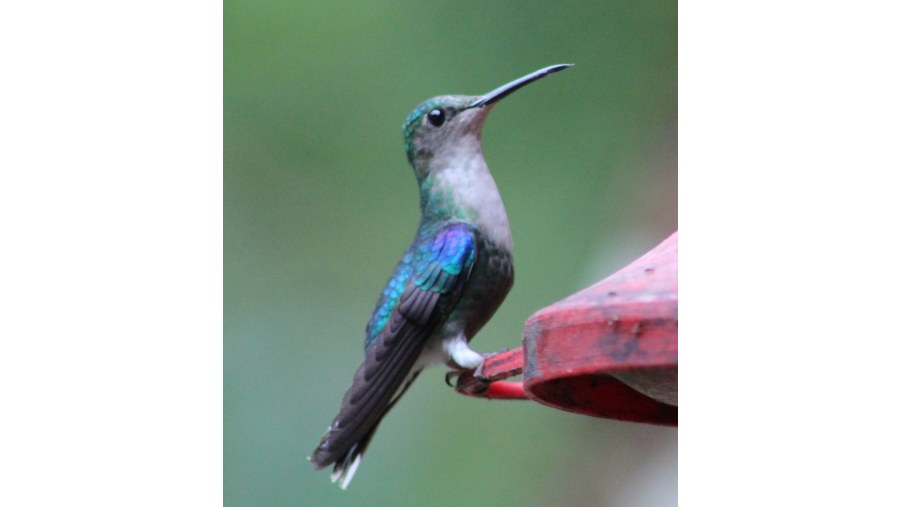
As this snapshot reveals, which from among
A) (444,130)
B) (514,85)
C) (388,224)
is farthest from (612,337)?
(388,224)

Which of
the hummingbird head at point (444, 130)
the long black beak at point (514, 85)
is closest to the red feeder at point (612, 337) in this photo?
the long black beak at point (514, 85)

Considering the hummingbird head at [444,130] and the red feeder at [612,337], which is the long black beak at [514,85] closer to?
the hummingbird head at [444,130]

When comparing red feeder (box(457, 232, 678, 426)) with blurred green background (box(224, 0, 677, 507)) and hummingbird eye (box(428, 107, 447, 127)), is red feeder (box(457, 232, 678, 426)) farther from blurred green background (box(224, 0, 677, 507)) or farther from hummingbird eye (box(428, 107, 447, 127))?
hummingbird eye (box(428, 107, 447, 127))

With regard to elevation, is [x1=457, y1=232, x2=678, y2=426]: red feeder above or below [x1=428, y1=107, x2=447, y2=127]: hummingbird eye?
below

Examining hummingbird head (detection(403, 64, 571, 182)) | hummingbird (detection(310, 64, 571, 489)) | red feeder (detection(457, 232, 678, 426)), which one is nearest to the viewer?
red feeder (detection(457, 232, 678, 426))

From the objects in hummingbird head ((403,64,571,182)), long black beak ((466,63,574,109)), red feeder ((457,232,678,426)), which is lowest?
red feeder ((457,232,678,426))

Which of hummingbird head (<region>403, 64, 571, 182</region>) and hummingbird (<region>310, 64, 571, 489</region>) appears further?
hummingbird head (<region>403, 64, 571, 182</region>)

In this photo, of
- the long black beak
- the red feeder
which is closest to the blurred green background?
the long black beak
